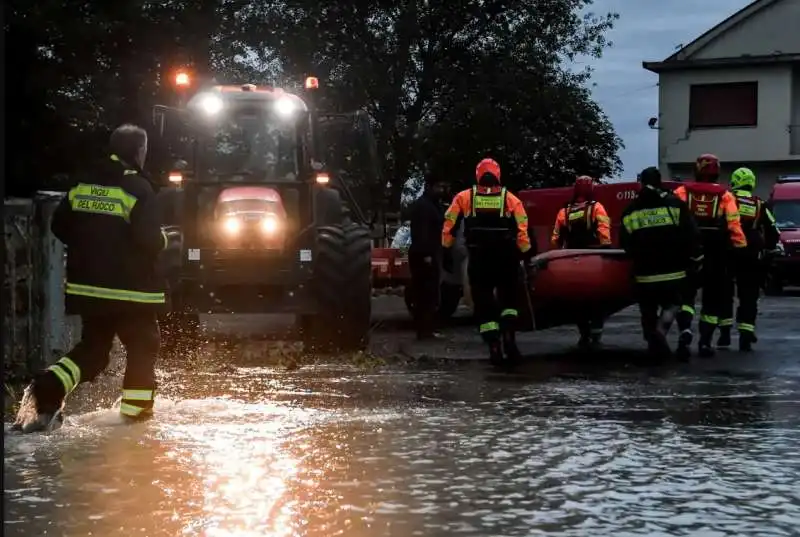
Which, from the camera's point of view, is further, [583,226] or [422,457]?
[583,226]

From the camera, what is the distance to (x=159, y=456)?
7.69 metres

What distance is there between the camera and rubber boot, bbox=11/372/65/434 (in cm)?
853

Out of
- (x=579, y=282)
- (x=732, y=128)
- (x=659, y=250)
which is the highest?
(x=732, y=128)

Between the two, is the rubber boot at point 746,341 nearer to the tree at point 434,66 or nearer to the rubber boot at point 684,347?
the rubber boot at point 684,347

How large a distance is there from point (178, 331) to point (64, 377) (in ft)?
23.0

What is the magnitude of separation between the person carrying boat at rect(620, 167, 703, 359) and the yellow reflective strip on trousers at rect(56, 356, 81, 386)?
19.1 feet

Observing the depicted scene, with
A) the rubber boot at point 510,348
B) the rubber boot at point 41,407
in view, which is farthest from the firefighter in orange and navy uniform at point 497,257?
the rubber boot at point 41,407

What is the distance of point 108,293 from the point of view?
9.02m

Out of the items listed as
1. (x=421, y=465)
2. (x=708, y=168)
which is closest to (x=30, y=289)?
(x=421, y=465)

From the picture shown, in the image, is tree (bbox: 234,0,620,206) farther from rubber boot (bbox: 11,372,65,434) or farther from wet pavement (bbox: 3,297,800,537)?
rubber boot (bbox: 11,372,65,434)

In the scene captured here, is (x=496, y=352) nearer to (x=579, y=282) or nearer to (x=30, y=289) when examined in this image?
(x=579, y=282)

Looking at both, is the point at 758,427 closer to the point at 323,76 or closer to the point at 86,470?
the point at 86,470

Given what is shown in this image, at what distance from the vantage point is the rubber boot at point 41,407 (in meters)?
8.53

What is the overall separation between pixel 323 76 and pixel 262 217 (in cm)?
3656
